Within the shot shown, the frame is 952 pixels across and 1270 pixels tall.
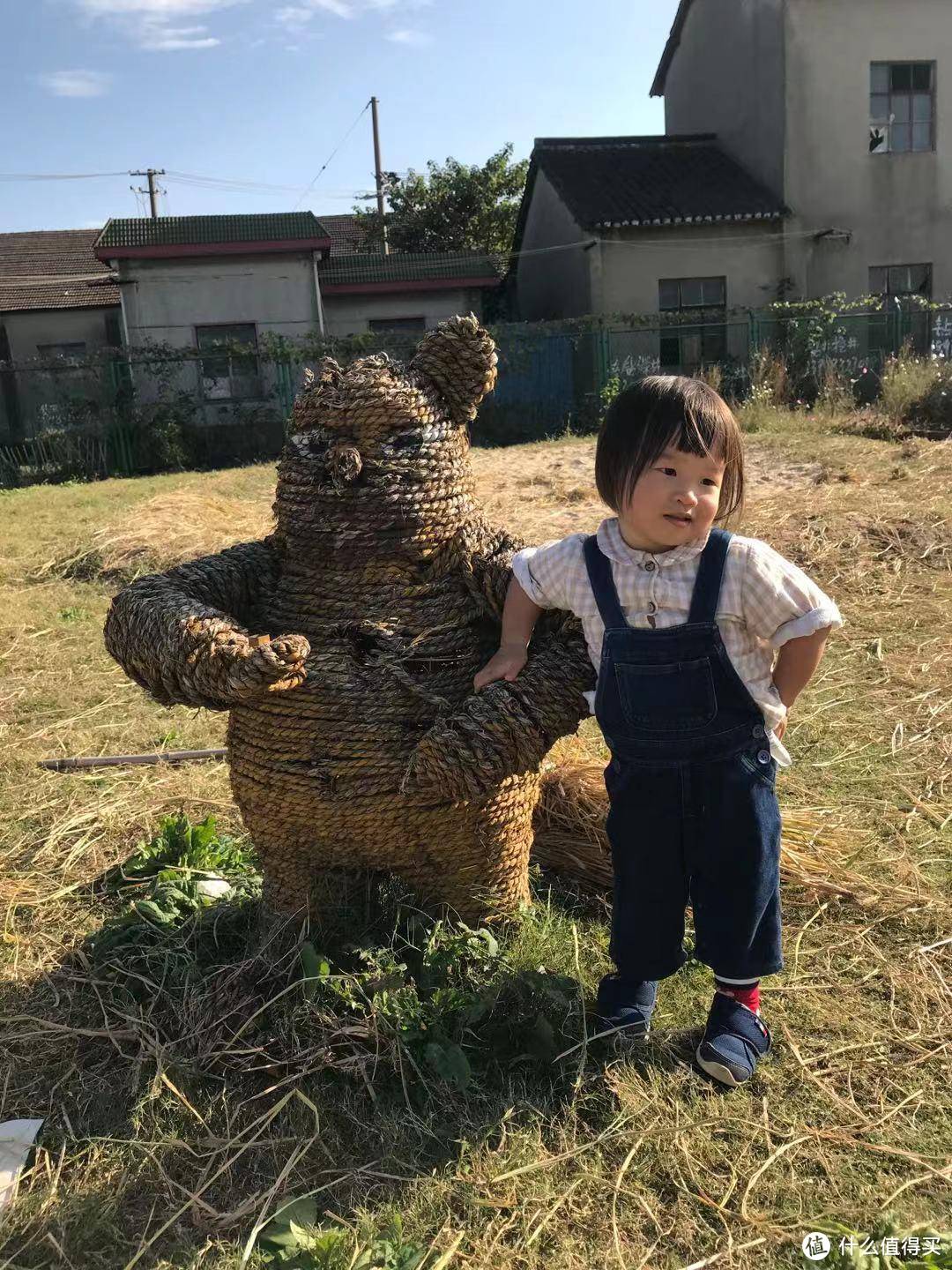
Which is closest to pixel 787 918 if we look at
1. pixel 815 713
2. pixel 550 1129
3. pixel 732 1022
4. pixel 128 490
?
pixel 732 1022

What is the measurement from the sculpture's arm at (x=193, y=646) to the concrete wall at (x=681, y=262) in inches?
712

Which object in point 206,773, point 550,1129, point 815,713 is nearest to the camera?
point 550,1129

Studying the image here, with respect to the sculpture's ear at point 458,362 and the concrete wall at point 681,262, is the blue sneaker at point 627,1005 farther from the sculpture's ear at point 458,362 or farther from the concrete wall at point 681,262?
the concrete wall at point 681,262

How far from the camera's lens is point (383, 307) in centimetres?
2012

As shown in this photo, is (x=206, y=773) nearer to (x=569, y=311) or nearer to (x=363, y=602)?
(x=363, y=602)

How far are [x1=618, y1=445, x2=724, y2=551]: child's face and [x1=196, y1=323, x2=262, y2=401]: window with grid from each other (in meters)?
16.2

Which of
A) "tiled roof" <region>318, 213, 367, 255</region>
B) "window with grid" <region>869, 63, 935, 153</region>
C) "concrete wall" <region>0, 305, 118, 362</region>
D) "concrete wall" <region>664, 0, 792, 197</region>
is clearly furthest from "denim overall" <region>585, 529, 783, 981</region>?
"tiled roof" <region>318, 213, 367, 255</region>

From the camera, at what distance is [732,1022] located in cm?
216

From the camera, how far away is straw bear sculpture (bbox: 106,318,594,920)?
208cm

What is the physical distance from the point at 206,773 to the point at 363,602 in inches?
69.3

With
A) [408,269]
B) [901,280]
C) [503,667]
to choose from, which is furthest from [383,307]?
[503,667]

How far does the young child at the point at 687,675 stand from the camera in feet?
6.59

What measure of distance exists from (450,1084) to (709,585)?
1139mm
